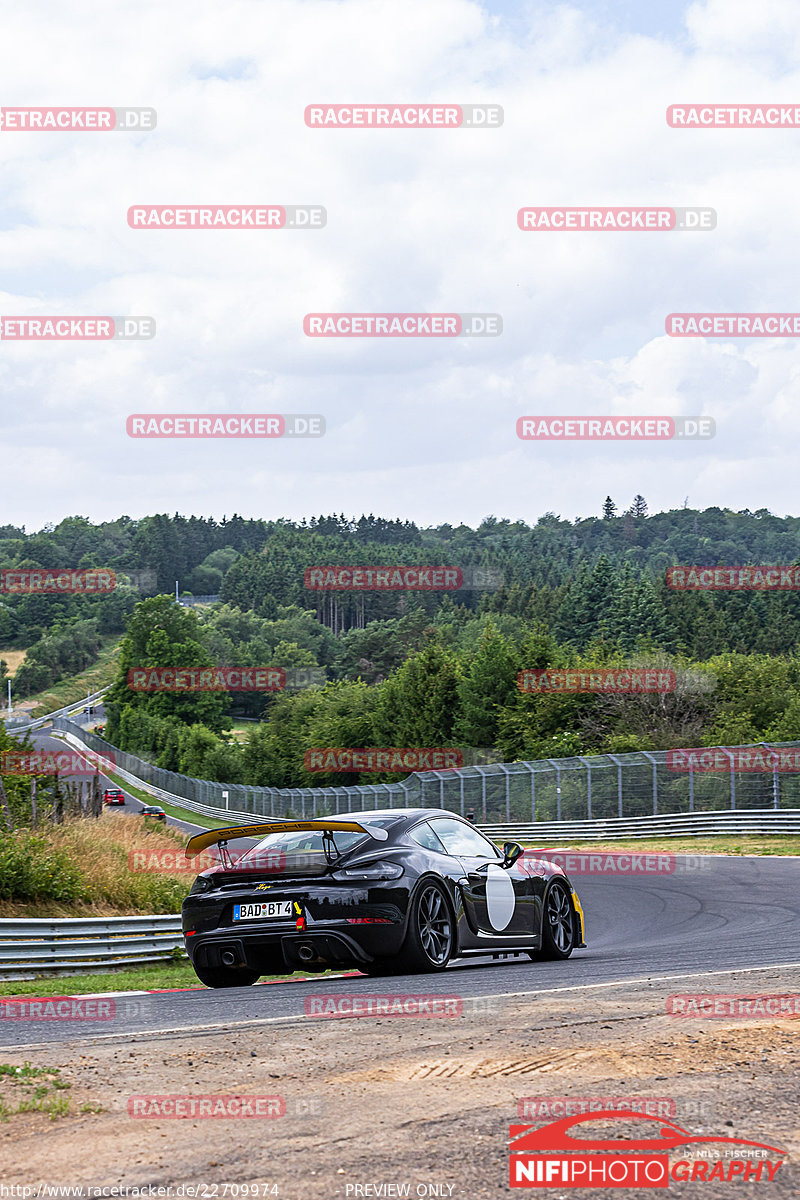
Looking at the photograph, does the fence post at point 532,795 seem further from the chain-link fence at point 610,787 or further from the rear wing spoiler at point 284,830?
the rear wing spoiler at point 284,830

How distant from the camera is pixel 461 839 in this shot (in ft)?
34.8

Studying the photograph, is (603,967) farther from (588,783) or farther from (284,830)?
(588,783)

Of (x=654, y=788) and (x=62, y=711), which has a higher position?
(x=654, y=788)

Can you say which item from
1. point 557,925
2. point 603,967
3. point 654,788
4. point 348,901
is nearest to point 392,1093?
point 348,901

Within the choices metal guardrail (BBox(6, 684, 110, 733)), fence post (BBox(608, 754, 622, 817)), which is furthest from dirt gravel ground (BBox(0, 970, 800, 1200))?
metal guardrail (BBox(6, 684, 110, 733))

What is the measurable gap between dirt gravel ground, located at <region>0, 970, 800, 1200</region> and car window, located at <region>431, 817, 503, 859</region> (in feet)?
9.42

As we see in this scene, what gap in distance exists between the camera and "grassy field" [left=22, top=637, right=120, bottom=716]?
6898 inches

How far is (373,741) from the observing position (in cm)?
8475

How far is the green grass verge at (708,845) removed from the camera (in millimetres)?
30067

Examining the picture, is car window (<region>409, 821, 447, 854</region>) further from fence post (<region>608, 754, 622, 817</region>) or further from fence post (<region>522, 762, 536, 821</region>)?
fence post (<region>522, 762, 536, 821</region>)

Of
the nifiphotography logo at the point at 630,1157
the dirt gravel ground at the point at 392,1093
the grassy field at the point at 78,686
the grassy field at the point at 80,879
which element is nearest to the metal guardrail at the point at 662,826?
the grassy field at the point at 80,879

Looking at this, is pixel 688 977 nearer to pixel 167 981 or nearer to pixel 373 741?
pixel 167 981

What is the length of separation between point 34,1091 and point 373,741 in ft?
262

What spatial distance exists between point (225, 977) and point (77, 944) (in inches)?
116
